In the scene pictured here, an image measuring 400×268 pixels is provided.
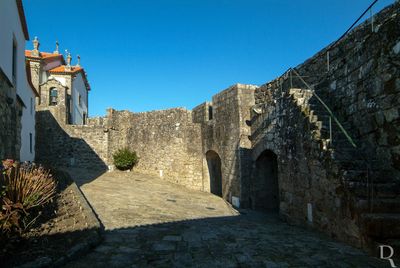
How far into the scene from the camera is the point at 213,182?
48.7 ft

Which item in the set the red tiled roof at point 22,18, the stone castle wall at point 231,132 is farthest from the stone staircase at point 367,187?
the red tiled roof at point 22,18

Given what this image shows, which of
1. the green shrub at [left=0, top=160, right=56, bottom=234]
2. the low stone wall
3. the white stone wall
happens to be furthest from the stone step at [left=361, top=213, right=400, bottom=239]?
the white stone wall

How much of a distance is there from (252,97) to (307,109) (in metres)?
4.43

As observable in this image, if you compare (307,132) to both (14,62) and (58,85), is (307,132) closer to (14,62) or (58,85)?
(14,62)

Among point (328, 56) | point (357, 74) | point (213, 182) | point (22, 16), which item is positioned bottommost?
point (213, 182)

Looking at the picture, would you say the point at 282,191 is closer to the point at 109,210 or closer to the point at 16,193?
the point at 109,210

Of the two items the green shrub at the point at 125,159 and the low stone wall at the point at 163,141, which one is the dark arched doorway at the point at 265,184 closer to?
the low stone wall at the point at 163,141

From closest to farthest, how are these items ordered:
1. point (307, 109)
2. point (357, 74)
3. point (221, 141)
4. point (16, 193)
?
1. point (16, 193)
2. point (357, 74)
3. point (307, 109)
4. point (221, 141)

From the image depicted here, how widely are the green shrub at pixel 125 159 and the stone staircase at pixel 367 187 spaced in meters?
12.4


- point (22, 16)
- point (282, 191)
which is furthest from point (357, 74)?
point (22, 16)

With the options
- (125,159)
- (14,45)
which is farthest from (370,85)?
(125,159)

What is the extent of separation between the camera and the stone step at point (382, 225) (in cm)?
445

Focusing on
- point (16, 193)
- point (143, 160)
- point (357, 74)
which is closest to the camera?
point (16, 193)

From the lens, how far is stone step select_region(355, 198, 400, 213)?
15.9 ft
